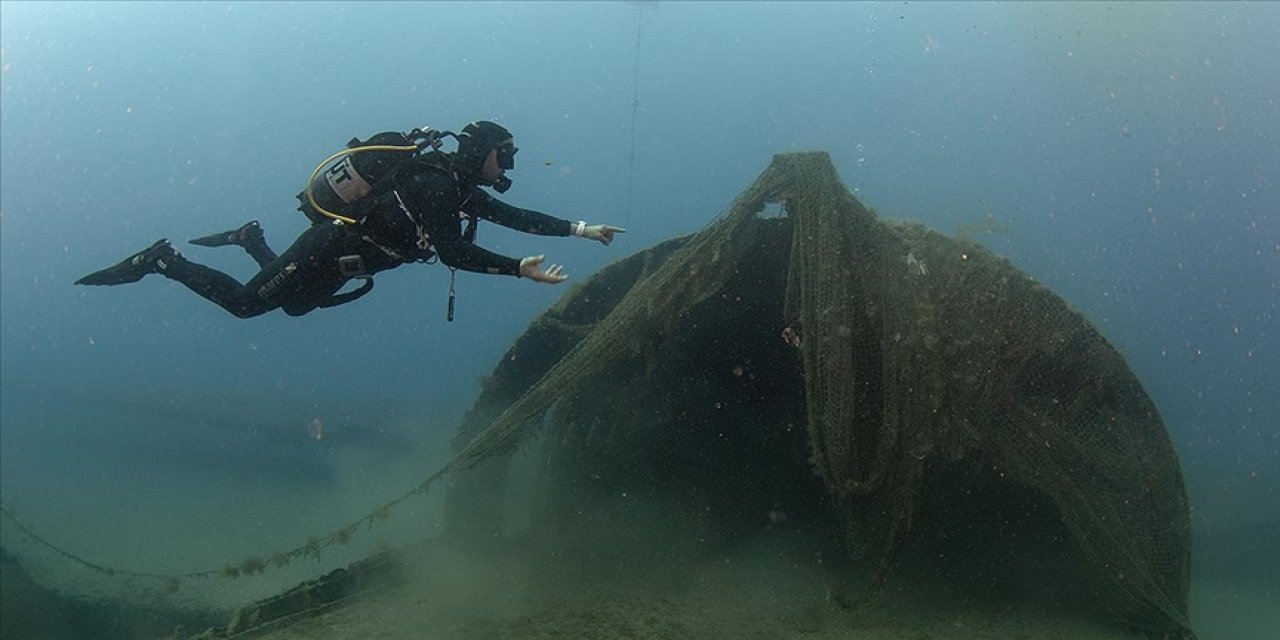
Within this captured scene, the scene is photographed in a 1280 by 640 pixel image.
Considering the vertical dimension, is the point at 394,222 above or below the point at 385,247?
above

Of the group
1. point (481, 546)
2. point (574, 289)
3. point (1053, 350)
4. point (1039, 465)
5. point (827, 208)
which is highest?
point (827, 208)

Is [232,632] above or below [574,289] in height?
below

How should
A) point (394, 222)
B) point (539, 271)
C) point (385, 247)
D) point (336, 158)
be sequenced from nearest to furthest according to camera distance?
1. point (539, 271)
2. point (394, 222)
3. point (385, 247)
4. point (336, 158)

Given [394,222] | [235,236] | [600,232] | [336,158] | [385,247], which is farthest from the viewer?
[235,236]

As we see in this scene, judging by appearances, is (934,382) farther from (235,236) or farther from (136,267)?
(136,267)

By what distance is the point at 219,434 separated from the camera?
23.8 meters

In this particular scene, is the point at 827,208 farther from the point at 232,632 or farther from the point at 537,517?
the point at 232,632

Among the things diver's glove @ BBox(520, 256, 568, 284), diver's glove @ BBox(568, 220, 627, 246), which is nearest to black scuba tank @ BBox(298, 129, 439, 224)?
diver's glove @ BBox(568, 220, 627, 246)

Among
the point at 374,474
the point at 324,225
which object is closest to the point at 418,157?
the point at 324,225

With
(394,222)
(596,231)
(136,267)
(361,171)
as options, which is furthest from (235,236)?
(596,231)

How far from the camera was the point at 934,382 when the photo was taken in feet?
17.8

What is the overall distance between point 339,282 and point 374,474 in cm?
1517

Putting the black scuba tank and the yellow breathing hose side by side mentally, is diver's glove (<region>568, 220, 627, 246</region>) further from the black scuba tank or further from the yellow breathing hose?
the yellow breathing hose

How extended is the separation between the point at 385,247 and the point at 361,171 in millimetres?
664
